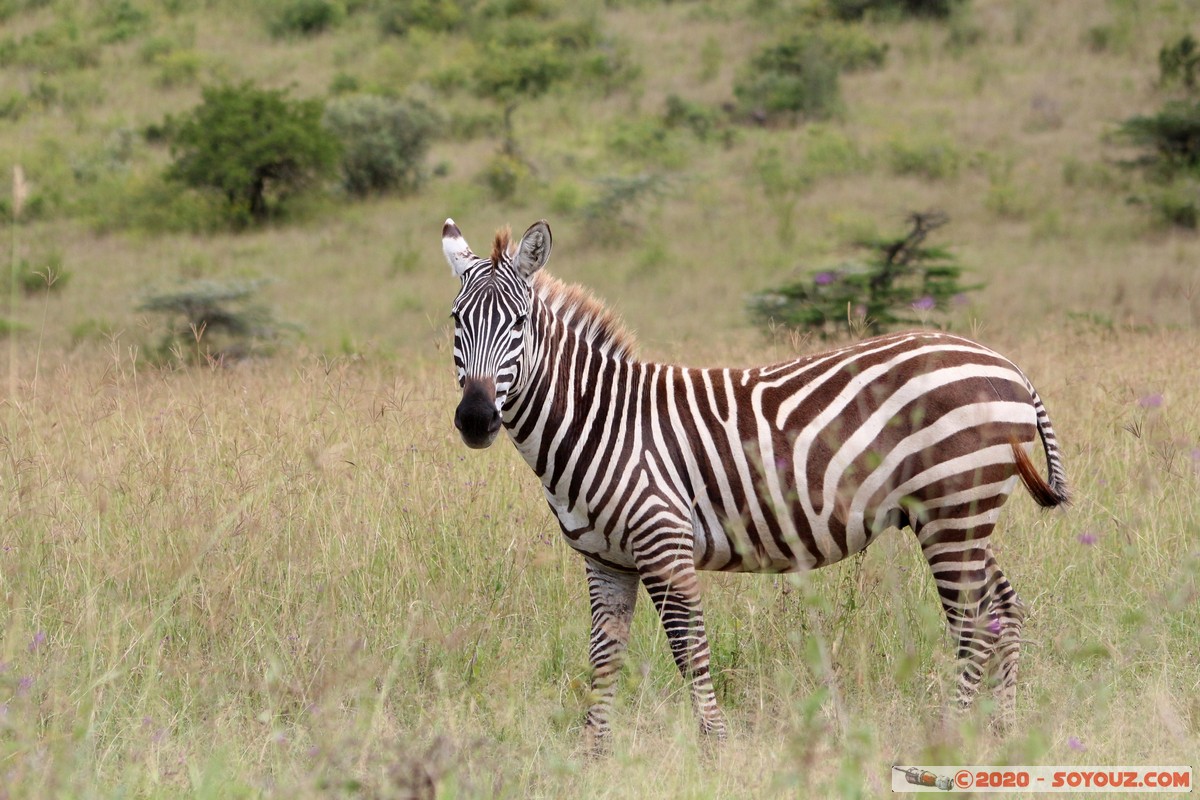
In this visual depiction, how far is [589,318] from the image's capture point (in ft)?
15.1

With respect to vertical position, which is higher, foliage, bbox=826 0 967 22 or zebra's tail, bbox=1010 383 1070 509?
foliage, bbox=826 0 967 22

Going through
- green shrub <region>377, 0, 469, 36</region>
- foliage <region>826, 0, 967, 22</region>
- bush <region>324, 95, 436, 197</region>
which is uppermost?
green shrub <region>377, 0, 469, 36</region>

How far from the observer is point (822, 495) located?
431 centimetres

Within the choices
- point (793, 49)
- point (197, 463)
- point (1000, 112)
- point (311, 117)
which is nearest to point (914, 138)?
point (1000, 112)

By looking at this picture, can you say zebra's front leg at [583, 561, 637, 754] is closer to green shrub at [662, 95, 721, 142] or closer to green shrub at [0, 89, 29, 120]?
green shrub at [662, 95, 721, 142]

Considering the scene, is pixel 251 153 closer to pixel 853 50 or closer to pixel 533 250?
pixel 853 50

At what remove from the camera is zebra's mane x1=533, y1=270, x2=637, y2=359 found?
179 inches

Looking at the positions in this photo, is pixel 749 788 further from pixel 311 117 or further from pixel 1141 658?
pixel 311 117

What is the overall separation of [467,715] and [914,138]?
22399mm

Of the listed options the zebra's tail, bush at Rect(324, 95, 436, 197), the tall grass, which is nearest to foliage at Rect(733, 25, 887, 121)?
bush at Rect(324, 95, 436, 197)

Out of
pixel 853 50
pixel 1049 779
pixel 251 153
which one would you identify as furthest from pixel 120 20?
pixel 1049 779

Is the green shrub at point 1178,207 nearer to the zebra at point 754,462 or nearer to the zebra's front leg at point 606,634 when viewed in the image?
the zebra at point 754,462

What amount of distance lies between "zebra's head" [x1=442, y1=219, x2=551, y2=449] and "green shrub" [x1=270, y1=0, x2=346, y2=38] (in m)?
34.9

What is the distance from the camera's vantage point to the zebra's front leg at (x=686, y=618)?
411 cm
